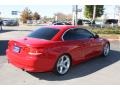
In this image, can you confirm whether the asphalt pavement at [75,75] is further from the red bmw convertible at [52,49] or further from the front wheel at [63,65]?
the red bmw convertible at [52,49]

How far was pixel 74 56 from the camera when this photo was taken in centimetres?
727

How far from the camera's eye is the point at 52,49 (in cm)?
649

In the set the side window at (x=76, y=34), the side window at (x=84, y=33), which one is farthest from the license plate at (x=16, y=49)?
the side window at (x=84, y=33)

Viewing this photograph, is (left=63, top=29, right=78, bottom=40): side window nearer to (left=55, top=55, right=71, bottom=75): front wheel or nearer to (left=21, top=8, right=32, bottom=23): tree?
(left=55, top=55, right=71, bottom=75): front wheel

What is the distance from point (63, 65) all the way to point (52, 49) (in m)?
0.69

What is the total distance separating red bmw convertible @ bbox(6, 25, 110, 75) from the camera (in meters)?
6.29

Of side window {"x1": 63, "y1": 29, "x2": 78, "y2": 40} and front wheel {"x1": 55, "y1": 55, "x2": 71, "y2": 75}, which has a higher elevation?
side window {"x1": 63, "y1": 29, "x2": 78, "y2": 40}

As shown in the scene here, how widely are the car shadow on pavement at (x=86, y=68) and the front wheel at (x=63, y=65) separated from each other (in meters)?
0.15

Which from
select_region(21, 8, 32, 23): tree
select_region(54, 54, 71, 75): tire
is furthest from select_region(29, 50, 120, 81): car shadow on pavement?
select_region(21, 8, 32, 23): tree

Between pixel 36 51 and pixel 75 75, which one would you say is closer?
pixel 36 51

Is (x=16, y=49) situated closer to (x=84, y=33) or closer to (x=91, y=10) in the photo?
(x=84, y=33)

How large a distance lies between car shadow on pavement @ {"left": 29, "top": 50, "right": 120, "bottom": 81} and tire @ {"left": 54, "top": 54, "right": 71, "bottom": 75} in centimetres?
14

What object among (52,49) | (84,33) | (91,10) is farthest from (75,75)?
(91,10)
